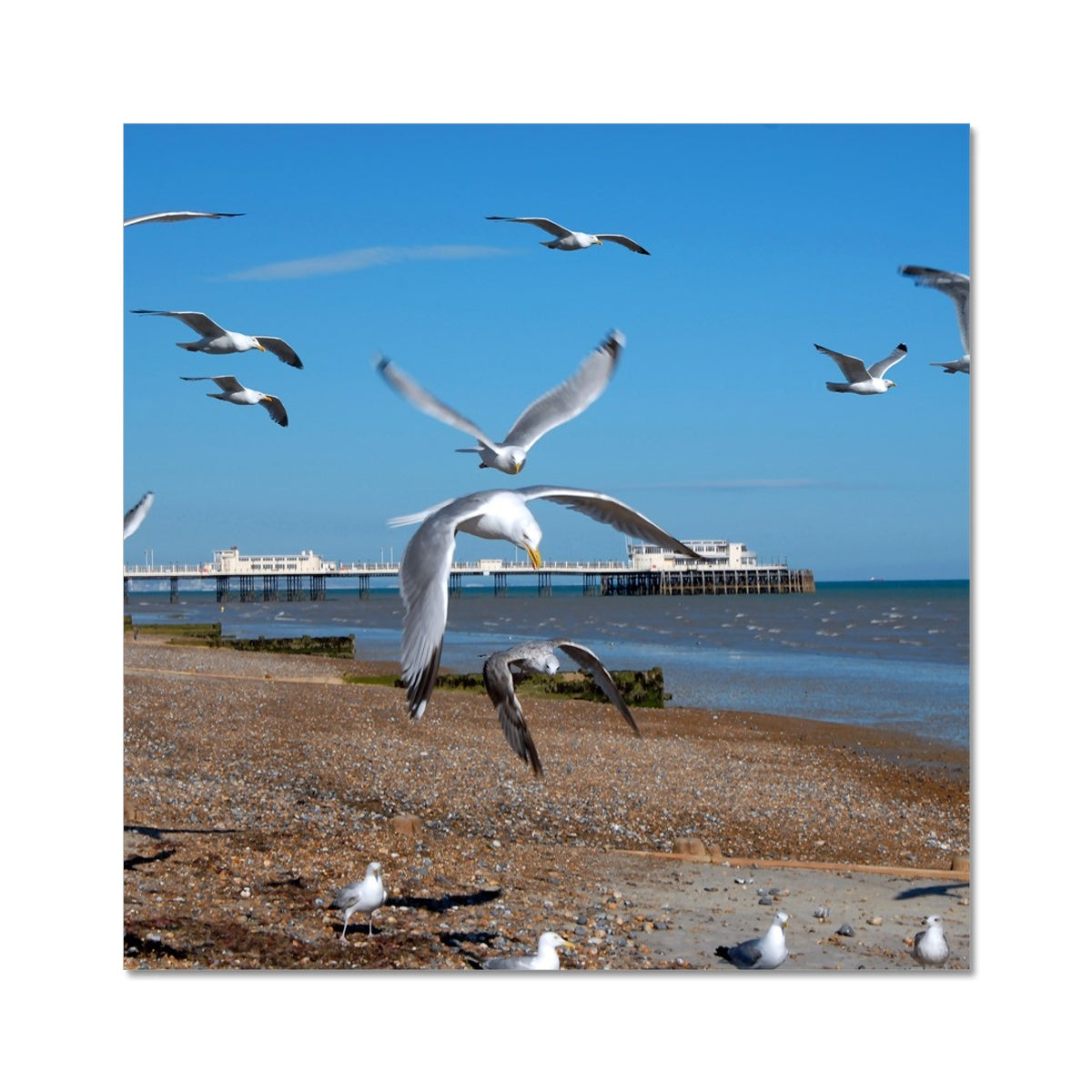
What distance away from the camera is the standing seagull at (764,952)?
4527 millimetres

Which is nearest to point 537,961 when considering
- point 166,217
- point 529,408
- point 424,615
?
point 424,615

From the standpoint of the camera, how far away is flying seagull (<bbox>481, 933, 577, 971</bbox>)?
450cm

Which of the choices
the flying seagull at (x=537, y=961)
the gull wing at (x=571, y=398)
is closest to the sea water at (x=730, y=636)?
the gull wing at (x=571, y=398)

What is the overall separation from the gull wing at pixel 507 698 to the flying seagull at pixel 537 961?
0.67 metres

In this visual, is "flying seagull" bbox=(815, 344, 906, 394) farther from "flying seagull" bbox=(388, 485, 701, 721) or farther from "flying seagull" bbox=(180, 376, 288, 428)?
"flying seagull" bbox=(180, 376, 288, 428)

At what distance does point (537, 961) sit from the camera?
451 centimetres

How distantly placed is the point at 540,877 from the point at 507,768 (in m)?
0.98

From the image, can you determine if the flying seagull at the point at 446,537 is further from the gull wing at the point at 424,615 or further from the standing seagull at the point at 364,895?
the standing seagull at the point at 364,895

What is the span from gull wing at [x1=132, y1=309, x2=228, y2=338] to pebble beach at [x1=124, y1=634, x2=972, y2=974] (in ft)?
5.95

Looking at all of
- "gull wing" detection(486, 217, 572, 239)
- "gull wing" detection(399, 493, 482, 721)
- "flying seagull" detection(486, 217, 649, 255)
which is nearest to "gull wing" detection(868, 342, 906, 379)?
"flying seagull" detection(486, 217, 649, 255)
